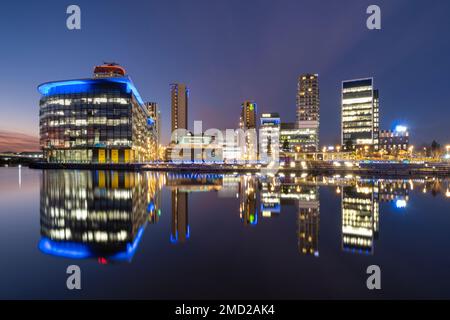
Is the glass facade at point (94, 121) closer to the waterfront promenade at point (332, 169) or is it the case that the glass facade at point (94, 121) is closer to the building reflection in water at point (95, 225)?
the waterfront promenade at point (332, 169)

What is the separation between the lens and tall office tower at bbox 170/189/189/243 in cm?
1364

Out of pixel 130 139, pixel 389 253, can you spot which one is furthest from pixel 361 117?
pixel 389 253

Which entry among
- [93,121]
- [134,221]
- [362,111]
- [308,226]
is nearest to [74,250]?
[134,221]

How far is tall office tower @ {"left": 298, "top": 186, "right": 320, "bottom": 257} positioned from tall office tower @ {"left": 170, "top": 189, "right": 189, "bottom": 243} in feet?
17.9

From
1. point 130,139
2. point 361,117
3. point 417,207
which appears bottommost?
point 417,207

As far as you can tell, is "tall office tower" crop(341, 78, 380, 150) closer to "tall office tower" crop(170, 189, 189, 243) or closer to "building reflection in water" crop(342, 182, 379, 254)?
"building reflection in water" crop(342, 182, 379, 254)

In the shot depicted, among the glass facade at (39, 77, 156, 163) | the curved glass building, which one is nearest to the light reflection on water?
the glass facade at (39, 77, 156, 163)

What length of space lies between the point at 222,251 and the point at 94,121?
104 metres

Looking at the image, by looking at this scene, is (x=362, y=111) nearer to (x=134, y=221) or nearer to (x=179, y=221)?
(x=179, y=221)

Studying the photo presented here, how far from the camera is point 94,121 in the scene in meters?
102

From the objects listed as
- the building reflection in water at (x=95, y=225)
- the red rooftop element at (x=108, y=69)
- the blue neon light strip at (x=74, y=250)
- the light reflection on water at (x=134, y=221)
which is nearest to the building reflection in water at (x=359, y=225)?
the light reflection on water at (x=134, y=221)

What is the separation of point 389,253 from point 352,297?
4.83 m
